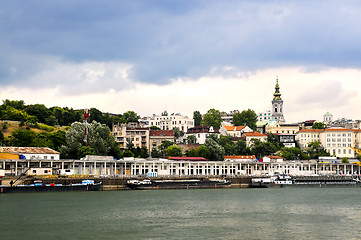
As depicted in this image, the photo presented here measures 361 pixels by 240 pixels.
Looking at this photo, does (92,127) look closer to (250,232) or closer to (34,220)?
(34,220)

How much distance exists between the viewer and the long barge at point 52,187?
7812cm

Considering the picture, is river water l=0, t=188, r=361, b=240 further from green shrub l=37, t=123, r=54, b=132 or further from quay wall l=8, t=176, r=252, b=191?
green shrub l=37, t=123, r=54, b=132

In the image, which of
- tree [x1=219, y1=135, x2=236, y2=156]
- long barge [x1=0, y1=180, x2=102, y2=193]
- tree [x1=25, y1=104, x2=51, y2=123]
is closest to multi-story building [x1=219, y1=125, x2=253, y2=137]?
tree [x1=219, y1=135, x2=236, y2=156]

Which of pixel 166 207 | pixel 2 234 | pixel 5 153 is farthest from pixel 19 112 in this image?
pixel 2 234

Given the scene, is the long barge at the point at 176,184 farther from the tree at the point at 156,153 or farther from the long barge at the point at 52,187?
the tree at the point at 156,153

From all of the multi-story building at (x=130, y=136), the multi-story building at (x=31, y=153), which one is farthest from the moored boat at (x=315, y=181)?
the multi-story building at (x=130, y=136)

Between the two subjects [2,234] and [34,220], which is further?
[34,220]

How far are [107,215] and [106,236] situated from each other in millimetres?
11617

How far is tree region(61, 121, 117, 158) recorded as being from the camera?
10725cm

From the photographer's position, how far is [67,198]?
224 feet

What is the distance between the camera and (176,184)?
314 ft

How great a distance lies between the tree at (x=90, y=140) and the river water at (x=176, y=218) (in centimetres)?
4002

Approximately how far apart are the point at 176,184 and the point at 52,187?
2414cm

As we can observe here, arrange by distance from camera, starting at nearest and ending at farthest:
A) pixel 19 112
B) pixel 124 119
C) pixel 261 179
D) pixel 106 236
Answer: pixel 106 236 < pixel 261 179 < pixel 19 112 < pixel 124 119
